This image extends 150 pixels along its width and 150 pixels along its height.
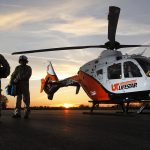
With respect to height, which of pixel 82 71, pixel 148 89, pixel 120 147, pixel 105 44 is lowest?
pixel 120 147

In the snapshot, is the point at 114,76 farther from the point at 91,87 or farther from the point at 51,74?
the point at 51,74

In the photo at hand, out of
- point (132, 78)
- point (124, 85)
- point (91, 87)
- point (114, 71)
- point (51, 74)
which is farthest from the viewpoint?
point (51, 74)

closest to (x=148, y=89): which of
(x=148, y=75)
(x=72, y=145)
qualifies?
(x=148, y=75)

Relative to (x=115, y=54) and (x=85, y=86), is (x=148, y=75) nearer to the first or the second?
(x=115, y=54)

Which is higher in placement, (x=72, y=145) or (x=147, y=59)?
(x=147, y=59)

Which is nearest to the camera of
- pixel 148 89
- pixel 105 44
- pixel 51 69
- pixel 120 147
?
pixel 120 147

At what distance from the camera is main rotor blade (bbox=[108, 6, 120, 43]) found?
56.5 feet

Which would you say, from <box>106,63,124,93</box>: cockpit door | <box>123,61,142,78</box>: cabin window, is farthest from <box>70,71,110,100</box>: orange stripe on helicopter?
<box>123,61,142,78</box>: cabin window

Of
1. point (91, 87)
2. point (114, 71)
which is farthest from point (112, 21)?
point (91, 87)

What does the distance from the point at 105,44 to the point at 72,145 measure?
51.7 feet

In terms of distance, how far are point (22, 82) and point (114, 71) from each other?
632 cm

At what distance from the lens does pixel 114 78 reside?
17344 millimetres

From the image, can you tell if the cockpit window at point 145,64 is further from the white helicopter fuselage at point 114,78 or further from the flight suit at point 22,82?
the flight suit at point 22,82

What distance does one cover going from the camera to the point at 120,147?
3.98 metres
